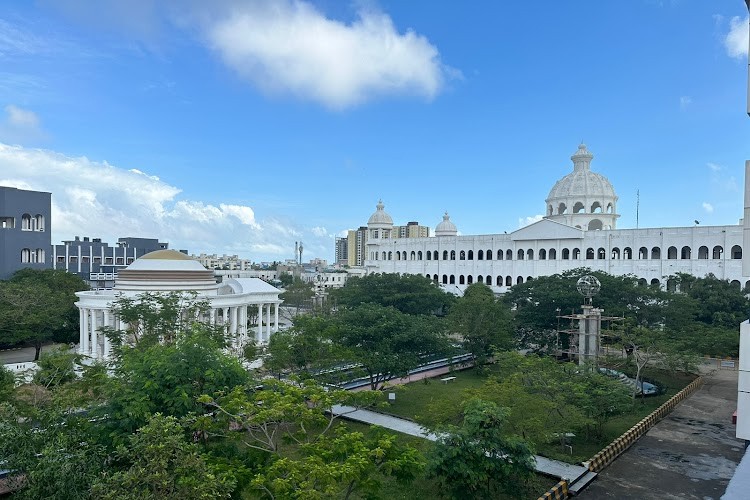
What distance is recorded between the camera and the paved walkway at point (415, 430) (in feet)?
51.4

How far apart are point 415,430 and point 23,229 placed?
45492 mm

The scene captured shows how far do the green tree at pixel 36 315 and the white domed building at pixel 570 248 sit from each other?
43567 mm

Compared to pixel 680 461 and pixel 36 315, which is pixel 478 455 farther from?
pixel 36 315

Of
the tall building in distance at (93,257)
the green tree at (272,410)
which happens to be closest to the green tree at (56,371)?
the green tree at (272,410)

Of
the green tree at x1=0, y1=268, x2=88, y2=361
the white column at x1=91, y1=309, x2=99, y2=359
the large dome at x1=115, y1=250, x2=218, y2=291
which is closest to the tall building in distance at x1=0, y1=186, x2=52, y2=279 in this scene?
the green tree at x1=0, y1=268, x2=88, y2=361

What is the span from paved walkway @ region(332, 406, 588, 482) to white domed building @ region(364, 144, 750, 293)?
121 feet

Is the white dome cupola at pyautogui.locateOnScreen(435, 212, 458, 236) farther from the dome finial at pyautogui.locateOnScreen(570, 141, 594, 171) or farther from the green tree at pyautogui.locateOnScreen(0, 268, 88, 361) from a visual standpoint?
the green tree at pyautogui.locateOnScreen(0, 268, 88, 361)

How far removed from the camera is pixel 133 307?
23.3 metres

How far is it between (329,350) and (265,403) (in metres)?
9.72

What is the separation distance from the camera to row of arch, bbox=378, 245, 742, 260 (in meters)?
47.8

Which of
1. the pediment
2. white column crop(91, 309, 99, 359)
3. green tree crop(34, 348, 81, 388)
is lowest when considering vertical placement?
white column crop(91, 309, 99, 359)

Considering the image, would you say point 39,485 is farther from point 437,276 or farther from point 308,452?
point 437,276

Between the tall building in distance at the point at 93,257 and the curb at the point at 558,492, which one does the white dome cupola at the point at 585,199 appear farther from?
the tall building in distance at the point at 93,257

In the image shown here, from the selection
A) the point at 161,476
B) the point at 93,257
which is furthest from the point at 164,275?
the point at 93,257
